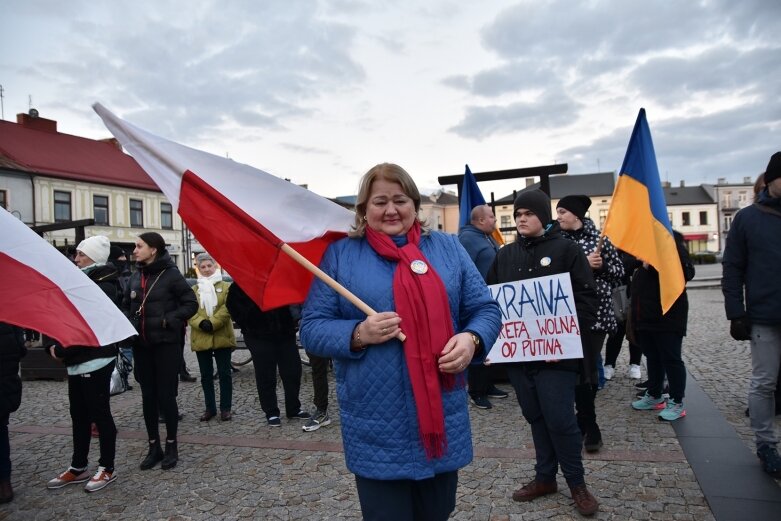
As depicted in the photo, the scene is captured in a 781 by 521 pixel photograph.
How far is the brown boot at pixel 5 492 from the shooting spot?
4324mm

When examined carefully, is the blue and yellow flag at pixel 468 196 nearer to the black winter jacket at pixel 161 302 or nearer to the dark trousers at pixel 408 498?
the black winter jacket at pixel 161 302

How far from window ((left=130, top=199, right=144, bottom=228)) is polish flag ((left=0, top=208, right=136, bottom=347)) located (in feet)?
128

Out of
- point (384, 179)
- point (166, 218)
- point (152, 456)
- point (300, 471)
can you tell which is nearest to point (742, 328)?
point (384, 179)

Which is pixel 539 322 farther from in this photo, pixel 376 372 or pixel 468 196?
pixel 468 196

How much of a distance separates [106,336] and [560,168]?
7.86m

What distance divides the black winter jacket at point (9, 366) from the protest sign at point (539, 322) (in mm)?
3572

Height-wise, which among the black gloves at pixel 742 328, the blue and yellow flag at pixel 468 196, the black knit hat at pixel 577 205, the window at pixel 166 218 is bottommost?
the black gloves at pixel 742 328

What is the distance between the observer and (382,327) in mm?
2145

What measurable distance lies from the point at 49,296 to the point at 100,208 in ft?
125

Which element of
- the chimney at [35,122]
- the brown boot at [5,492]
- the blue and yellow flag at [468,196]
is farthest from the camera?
the chimney at [35,122]

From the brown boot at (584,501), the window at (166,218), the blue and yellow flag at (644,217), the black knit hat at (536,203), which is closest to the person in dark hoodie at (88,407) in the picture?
the black knit hat at (536,203)

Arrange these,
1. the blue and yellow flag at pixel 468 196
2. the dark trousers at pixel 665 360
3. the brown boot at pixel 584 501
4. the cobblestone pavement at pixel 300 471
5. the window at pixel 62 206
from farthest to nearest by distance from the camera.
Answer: the window at pixel 62 206 < the blue and yellow flag at pixel 468 196 < the dark trousers at pixel 665 360 < the cobblestone pavement at pixel 300 471 < the brown boot at pixel 584 501

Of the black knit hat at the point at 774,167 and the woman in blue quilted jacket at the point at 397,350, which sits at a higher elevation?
the black knit hat at the point at 774,167

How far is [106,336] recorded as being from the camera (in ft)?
10.8
